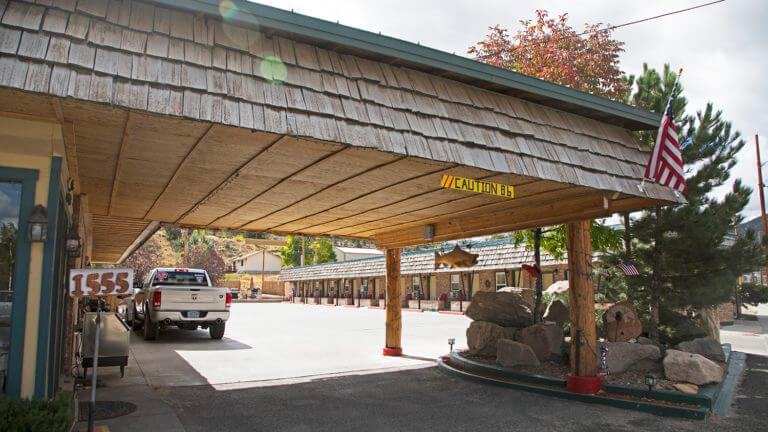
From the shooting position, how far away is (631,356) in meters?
8.52

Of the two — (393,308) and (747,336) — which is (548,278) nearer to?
(747,336)

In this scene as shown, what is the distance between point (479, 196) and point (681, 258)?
5.32 metres

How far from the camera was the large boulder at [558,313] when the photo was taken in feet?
37.4

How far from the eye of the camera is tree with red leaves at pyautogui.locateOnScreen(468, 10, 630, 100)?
15.9 meters

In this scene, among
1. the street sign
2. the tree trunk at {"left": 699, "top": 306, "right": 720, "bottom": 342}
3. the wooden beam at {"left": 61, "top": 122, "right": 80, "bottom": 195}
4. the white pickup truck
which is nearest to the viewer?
the wooden beam at {"left": 61, "top": 122, "right": 80, "bottom": 195}

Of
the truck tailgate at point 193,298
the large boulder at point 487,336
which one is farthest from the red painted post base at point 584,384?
the truck tailgate at point 193,298

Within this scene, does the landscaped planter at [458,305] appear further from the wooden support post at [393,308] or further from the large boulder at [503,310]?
the large boulder at [503,310]

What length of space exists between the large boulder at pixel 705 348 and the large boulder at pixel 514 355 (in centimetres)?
307

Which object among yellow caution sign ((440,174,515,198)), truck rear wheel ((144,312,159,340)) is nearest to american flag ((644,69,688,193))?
yellow caution sign ((440,174,515,198))

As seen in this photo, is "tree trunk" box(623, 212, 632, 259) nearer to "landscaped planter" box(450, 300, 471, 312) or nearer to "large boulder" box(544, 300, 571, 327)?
"large boulder" box(544, 300, 571, 327)

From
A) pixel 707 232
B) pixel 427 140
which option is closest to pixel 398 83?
pixel 427 140

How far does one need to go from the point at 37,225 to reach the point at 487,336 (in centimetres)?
789

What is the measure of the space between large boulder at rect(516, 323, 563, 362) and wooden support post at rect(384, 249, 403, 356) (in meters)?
Result: 3.35

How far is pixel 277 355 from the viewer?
475 inches
